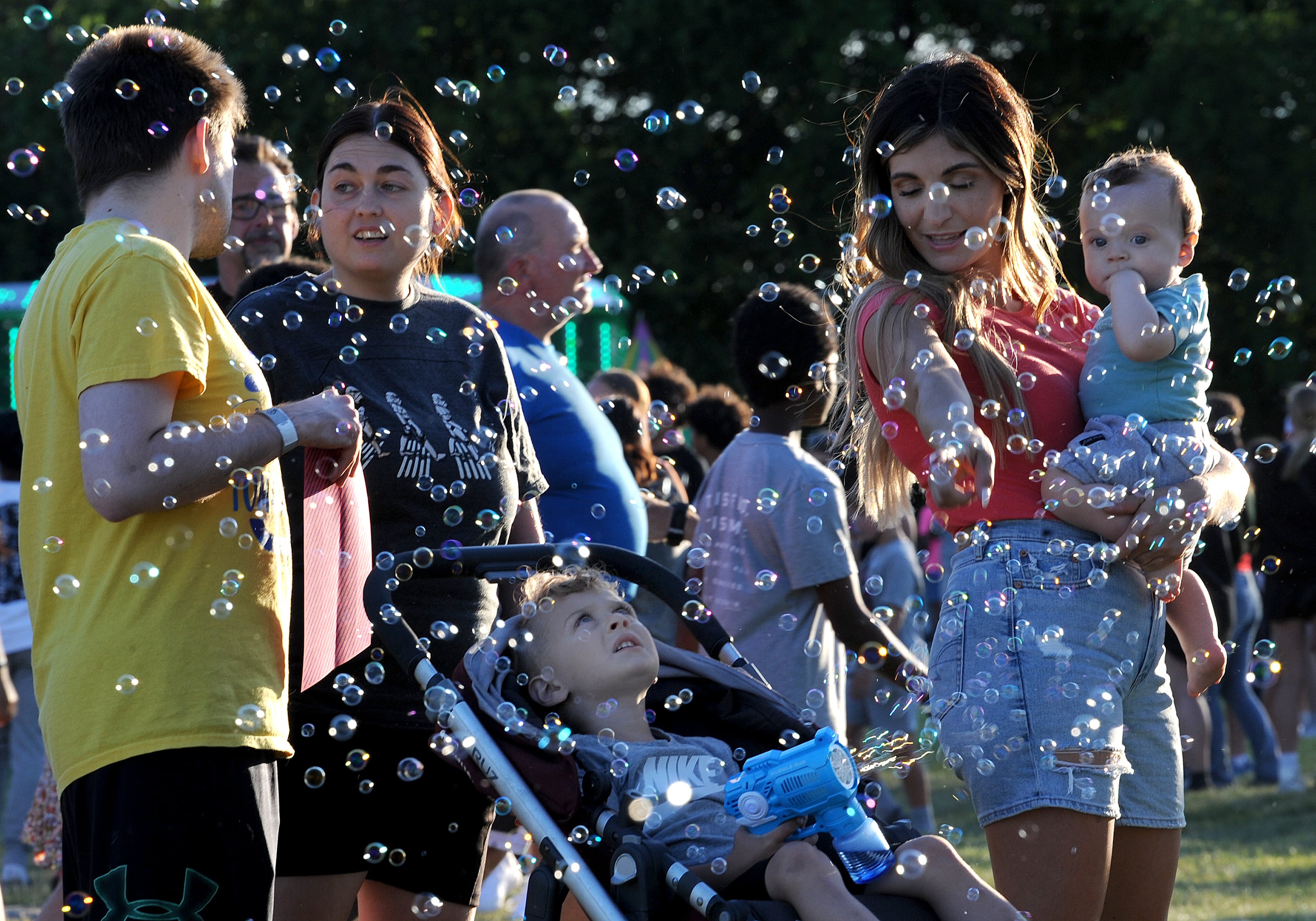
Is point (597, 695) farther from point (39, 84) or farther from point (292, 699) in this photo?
point (39, 84)

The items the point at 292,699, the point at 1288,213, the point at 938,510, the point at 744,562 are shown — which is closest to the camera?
the point at 938,510

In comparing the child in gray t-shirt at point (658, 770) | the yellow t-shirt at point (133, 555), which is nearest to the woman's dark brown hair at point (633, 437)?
the child in gray t-shirt at point (658, 770)

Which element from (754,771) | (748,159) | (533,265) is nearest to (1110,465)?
(754,771)

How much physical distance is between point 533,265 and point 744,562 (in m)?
0.97

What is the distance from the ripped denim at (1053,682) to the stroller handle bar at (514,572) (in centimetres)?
60

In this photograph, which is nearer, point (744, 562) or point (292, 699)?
point (292, 699)

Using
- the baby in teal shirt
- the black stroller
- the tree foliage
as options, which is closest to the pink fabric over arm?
the black stroller

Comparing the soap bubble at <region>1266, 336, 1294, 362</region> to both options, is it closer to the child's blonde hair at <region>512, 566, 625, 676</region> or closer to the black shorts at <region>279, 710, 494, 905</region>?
the child's blonde hair at <region>512, 566, 625, 676</region>

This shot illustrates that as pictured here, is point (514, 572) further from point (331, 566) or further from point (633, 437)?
point (633, 437)

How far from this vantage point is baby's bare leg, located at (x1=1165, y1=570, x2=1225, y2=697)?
2.58 m

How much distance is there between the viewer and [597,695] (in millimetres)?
2855

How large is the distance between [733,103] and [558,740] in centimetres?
1345

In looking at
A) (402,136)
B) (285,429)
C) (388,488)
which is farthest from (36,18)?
(285,429)

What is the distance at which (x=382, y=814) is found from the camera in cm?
282
